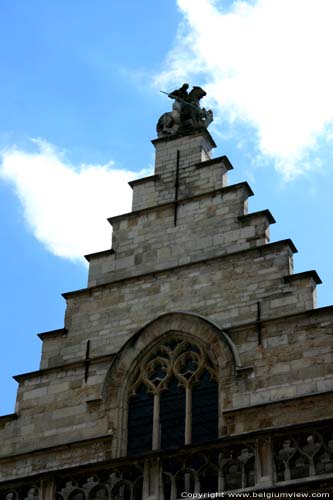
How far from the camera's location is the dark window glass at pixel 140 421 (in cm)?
1585

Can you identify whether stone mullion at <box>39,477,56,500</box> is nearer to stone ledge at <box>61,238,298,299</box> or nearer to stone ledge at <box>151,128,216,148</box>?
stone ledge at <box>61,238,298,299</box>

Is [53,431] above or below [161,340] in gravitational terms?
below

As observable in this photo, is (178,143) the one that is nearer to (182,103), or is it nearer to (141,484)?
(182,103)

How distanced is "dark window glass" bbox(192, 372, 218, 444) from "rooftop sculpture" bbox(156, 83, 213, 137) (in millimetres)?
4922

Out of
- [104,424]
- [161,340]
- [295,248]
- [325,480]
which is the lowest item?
[325,480]

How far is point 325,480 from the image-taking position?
495 inches

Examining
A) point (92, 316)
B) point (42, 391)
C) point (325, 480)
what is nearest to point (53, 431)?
point (42, 391)

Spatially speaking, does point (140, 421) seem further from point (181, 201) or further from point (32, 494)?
point (181, 201)

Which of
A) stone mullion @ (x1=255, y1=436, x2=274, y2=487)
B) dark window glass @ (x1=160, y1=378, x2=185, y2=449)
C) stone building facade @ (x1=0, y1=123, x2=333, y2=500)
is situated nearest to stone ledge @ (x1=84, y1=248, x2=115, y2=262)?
stone building facade @ (x1=0, y1=123, x2=333, y2=500)

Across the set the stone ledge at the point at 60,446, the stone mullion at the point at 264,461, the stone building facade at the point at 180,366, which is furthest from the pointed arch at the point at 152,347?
the stone mullion at the point at 264,461

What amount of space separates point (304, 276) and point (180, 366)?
2060 millimetres

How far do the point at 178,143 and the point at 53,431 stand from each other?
531 centimetres

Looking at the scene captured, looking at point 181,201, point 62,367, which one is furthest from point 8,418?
point 181,201

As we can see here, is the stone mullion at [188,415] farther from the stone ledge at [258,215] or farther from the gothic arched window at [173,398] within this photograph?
the stone ledge at [258,215]
